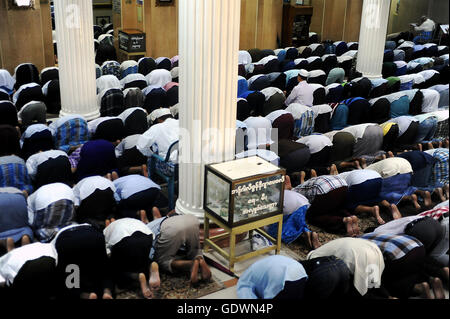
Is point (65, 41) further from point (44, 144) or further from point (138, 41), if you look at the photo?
point (138, 41)

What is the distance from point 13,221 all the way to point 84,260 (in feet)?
3.58

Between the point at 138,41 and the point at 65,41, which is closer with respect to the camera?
the point at 65,41

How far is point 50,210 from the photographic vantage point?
16.7ft

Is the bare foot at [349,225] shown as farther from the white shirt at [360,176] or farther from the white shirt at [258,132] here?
the white shirt at [258,132]

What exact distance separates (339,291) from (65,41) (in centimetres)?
580

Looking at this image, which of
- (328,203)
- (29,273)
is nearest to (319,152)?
(328,203)

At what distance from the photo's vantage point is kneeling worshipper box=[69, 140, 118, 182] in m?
6.48

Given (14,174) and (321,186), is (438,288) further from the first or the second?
(14,174)

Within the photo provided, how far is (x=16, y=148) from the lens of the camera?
7.14 metres

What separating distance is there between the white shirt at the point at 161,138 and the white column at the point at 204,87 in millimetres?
1066

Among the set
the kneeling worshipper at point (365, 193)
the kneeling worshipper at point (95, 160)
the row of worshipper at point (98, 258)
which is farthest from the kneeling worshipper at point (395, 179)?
the kneeling worshipper at point (95, 160)

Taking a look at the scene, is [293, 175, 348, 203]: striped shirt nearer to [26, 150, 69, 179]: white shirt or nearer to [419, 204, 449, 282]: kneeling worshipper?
[419, 204, 449, 282]: kneeling worshipper

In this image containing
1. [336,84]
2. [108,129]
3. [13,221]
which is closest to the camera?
[13,221]
